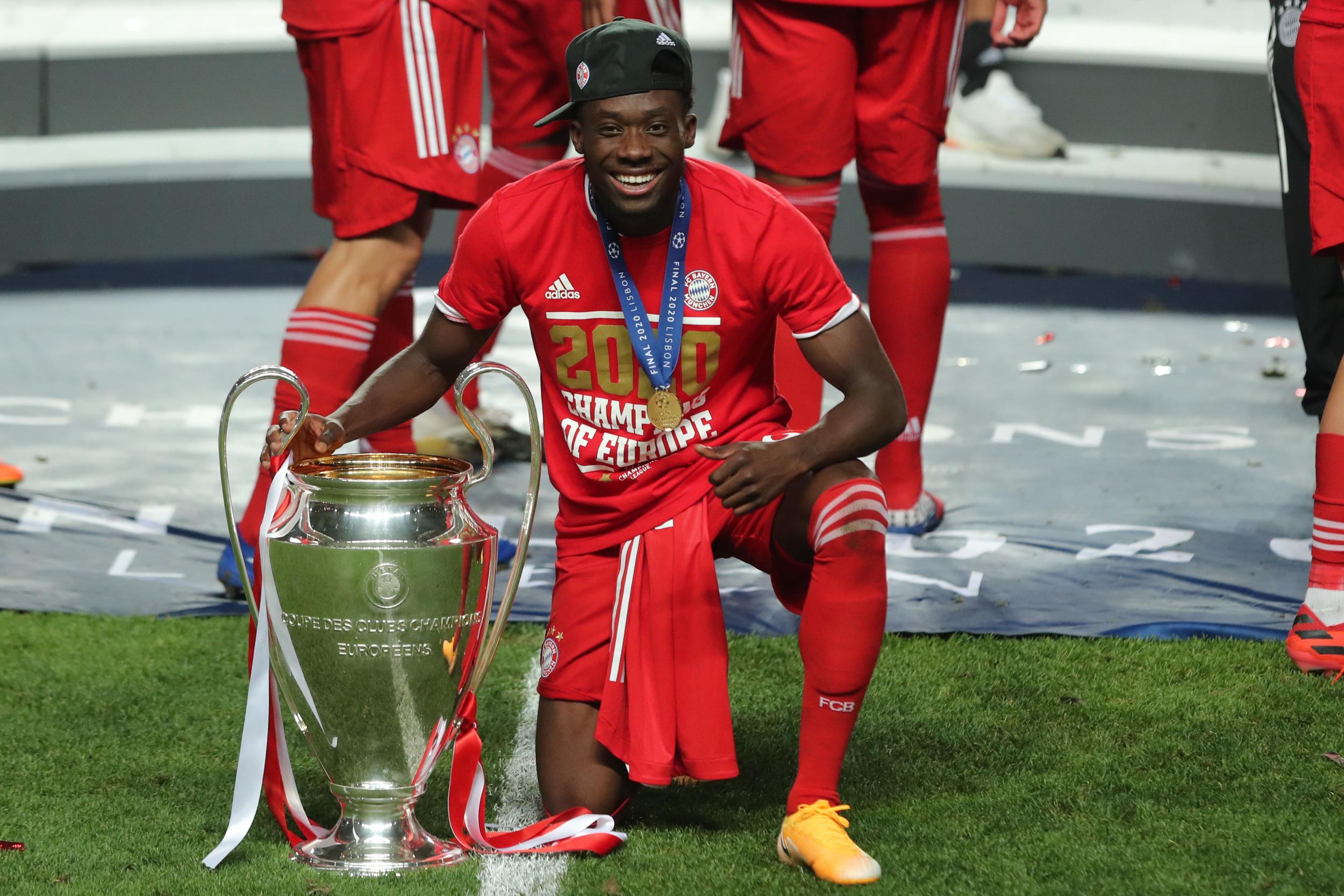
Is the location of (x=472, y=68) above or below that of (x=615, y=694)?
above

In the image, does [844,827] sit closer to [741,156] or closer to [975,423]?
[975,423]

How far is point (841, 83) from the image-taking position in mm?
3807

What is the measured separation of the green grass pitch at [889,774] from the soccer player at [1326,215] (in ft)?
0.42

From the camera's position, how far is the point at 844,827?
2342mm

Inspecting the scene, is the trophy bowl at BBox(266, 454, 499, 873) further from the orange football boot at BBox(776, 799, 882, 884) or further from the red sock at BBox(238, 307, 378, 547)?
the red sock at BBox(238, 307, 378, 547)

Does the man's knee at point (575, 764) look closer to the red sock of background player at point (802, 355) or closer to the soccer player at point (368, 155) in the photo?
the soccer player at point (368, 155)

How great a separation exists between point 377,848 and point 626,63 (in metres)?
1.06

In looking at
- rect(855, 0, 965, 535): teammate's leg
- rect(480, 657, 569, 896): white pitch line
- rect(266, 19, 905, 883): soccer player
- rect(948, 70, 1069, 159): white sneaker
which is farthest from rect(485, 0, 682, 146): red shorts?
rect(948, 70, 1069, 159): white sneaker

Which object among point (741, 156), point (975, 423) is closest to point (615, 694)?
point (975, 423)

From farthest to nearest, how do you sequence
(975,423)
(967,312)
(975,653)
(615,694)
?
(967,312) → (975,423) → (975,653) → (615,694)

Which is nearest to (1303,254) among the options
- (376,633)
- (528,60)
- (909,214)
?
(909,214)

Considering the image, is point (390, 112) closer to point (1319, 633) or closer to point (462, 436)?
point (462, 436)

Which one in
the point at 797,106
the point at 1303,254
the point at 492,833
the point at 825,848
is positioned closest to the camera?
the point at 825,848

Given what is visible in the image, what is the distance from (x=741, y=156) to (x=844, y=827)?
6.60m
